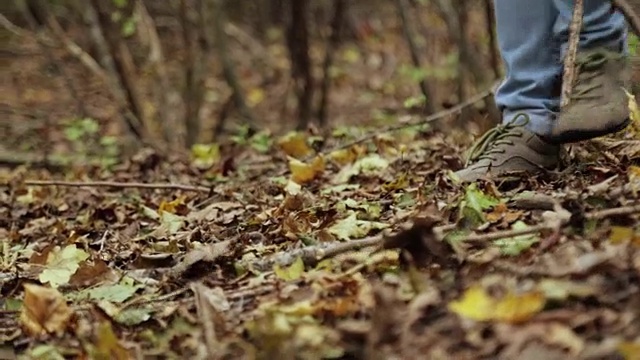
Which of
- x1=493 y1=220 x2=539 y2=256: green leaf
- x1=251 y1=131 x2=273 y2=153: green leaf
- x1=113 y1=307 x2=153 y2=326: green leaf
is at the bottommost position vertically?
x1=493 y1=220 x2=539 y2=256: green leaf

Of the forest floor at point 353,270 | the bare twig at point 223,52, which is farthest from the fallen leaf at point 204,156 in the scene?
the forest floor at point 353,270

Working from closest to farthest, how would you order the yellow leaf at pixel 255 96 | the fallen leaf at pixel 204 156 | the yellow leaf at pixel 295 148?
the yellow leaf at pixel 295 148
the fallen leaf at pixel 204 156
the yellow leaf at pixel 255 96

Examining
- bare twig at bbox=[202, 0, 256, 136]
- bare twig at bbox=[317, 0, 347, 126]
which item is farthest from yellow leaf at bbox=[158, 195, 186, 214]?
bare twig at bbox=[317, 0, 347, 126]

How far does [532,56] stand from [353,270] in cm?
112

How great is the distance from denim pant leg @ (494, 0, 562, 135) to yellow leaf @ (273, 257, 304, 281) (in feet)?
3.39

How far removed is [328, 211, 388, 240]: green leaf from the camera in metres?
2.11

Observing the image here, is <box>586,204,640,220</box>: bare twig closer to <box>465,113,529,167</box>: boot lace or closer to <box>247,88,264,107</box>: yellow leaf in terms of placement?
<box>465,113,529,167</box>: boot lace

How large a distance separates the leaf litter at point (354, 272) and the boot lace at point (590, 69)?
236 mm

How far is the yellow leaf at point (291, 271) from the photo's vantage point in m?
1.80

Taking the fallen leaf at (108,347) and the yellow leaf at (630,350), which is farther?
the fallen leaf at (108,347)

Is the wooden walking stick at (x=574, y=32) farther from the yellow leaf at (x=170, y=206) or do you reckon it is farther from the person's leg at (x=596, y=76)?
the yellow leaf at (x=170, y=206)

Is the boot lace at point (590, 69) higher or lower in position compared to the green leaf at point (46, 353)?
higher

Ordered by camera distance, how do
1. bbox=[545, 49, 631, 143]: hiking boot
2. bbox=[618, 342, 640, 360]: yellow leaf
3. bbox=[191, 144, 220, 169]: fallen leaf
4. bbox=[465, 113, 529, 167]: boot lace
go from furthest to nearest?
bbox=[191, 144, 220, 169]: fallen leaf, bbox=[465, 113, 529, 167]: boot lace, bbox=[545, 49, 631, 143]: hiking boot, bbox=[618, 342, 640, 360]: yellow leaf

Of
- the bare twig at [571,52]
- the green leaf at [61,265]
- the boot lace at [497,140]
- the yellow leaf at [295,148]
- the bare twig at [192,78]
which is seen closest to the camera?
the green leaf at [61,265]
